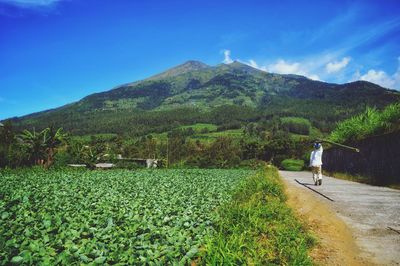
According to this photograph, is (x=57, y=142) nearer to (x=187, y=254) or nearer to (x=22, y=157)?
(x=22, y=157)

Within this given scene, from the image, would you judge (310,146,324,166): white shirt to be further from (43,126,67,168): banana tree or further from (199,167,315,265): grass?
(43,126,67,168): banana tree

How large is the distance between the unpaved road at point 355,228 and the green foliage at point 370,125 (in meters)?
8.11

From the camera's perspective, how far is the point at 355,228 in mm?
7242

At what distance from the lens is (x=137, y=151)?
90.9 meters

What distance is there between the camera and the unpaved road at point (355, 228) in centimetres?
543

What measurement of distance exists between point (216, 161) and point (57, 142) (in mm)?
30201

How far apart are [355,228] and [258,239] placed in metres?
2.64

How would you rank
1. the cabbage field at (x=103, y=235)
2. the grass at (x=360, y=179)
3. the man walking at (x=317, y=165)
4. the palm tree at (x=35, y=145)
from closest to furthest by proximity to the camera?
the cabbage field at (x=103, y=235), the grass at (x=360, y=179), the man walking at (x=317, y=165), the palm tree at (x=35, y=145)

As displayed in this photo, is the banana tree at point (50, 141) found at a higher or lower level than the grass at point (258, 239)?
higher

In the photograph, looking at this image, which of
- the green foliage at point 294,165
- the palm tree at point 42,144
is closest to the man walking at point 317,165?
the green foliage at point 294,165

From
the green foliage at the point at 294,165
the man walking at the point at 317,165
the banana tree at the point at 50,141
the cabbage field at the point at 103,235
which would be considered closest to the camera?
the cabbage field at the point at 103,235

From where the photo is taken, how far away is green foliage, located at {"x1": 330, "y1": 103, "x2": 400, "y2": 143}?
58.4 feet

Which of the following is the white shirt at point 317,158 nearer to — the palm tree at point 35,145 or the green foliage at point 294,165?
the green foliage at point 294,165

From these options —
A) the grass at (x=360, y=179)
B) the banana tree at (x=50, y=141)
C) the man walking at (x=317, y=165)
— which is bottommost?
the grass at (x=360, y=179)
